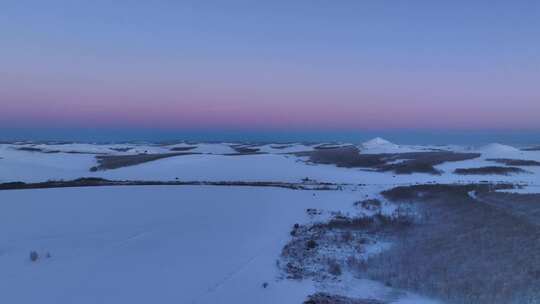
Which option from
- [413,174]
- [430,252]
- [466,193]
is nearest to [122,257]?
[430,252]

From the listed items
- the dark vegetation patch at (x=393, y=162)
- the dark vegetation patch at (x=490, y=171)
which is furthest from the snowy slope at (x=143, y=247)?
the dark vegetation patch at (x=393, y=162)

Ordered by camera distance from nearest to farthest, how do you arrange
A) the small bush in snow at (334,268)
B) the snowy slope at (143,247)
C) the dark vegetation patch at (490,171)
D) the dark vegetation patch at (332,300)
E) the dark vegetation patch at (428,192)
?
the dark vegetation patch at (332,300) < the snowy slope at (143,247) < the small bush in snow at (334,268) < the dark vegetation patch at (428,192) < the dark vegetation patch at (490,171)

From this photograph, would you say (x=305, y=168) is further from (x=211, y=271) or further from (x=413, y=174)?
(x=211, y=271)

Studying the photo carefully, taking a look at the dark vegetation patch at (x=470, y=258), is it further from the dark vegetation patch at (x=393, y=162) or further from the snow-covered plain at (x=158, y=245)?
the dark vegetation patch at (x=393, y=162)

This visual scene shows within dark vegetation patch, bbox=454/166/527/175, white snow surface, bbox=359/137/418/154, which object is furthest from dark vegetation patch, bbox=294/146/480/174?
white snow surface, bbox=359/137/418/154

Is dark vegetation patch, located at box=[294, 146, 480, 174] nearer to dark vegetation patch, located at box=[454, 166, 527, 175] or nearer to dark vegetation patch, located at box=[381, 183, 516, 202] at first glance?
dark vegetation patch, located at box=[454, 166, 527, 175]

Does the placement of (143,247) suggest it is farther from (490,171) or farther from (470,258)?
(490,171)
